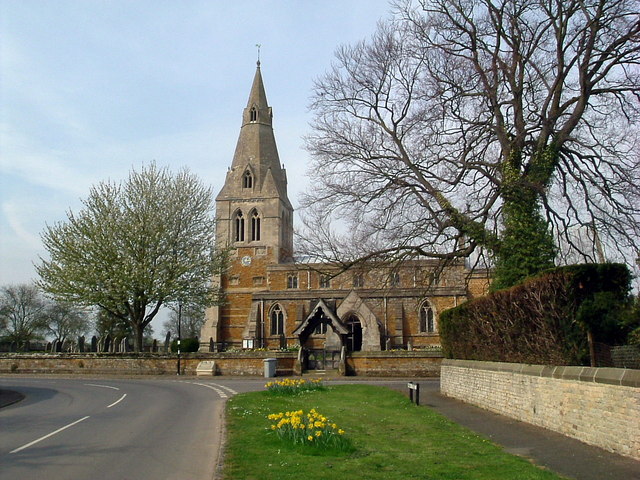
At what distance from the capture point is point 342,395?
64.1 feet

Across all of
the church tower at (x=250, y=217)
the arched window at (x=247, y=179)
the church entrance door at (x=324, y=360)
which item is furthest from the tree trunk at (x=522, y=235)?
the arched window at (x=247, y=179)

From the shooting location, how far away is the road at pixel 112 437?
8336mm

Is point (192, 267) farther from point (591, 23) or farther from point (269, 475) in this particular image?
point (269, 475)

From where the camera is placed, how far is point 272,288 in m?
57.8

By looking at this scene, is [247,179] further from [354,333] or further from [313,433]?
[313,433]

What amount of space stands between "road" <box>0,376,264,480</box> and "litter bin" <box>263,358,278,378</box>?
1119 centimetres

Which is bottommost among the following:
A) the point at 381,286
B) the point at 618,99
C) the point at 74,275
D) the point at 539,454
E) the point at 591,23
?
the point at 539,454

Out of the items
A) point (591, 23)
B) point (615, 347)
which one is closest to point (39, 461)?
point (615, 347)

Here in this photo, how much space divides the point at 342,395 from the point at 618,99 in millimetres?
13202

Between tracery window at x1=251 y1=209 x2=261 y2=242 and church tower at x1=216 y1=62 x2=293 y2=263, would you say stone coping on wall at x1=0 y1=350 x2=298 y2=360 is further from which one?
tracery window at x1=251 y1=209 x2=261 y2=242

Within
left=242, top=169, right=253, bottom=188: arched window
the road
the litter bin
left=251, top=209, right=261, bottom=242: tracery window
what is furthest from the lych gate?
left=242, top=169, right=253, bottom=188: arched window

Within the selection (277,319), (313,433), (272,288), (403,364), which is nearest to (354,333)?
(277,319)

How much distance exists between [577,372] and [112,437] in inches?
350

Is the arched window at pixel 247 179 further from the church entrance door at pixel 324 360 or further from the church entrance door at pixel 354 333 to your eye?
the church entrance door at pixel 324 360
